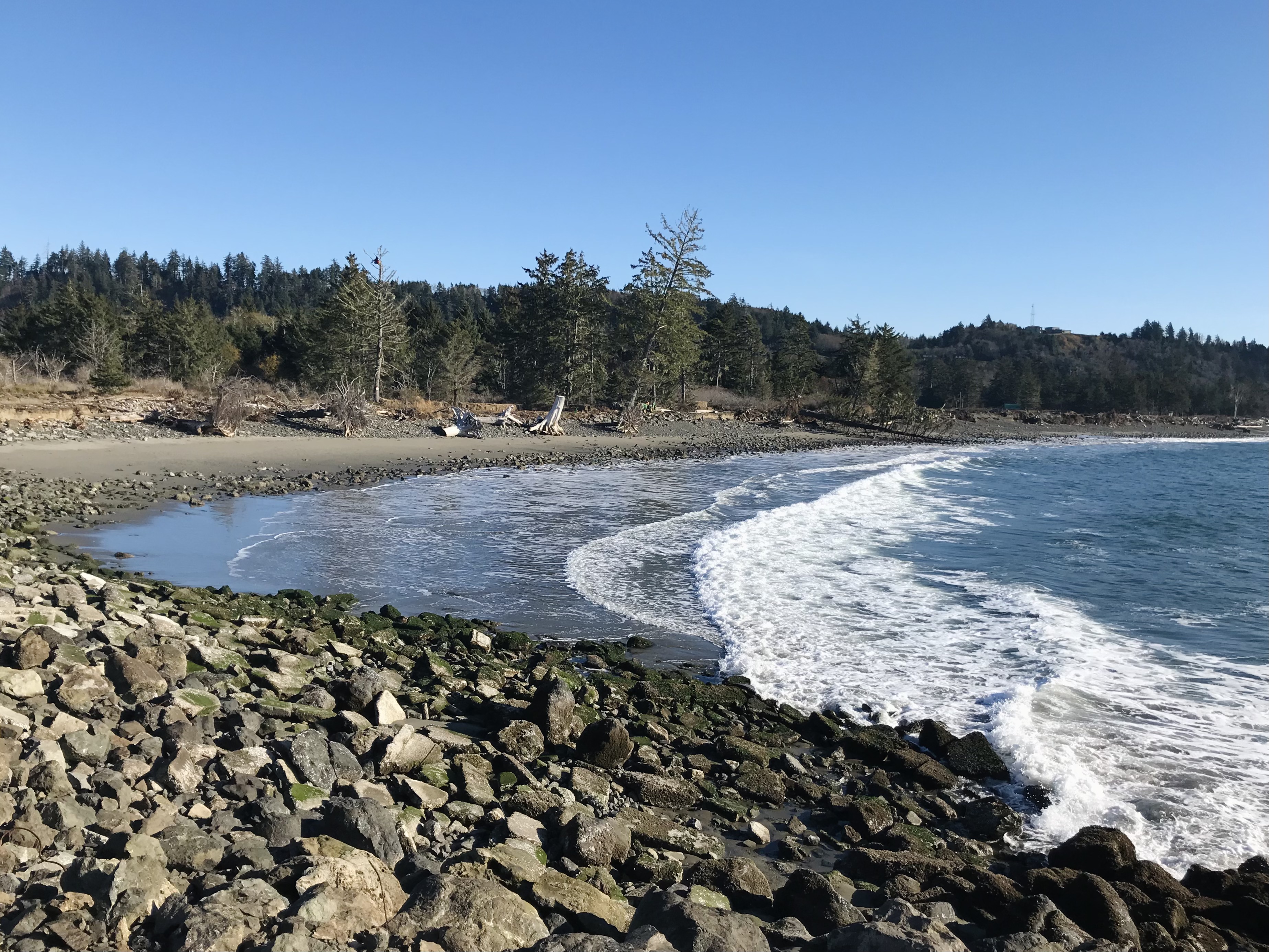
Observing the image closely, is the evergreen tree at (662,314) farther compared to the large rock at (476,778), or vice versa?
the evergreen tree at (662,314)

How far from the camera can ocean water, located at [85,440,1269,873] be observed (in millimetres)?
7641

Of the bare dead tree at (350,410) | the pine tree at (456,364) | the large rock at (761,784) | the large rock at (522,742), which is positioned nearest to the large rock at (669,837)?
the large rock at (761,784)

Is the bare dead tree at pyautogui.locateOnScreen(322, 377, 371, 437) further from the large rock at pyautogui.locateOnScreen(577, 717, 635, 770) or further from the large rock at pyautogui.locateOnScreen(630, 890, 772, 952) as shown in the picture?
the large rock at pyautogui.locateOnScreen(630, 890, 772, 952)

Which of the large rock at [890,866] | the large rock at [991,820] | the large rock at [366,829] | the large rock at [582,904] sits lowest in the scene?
the large rock at [991,820]

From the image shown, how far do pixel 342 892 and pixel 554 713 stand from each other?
3.16m

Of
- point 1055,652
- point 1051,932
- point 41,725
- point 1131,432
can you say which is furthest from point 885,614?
point 1131,432

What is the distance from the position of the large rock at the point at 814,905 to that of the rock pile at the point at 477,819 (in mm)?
15

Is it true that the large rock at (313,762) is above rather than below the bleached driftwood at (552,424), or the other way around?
below

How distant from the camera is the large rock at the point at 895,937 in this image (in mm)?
3701

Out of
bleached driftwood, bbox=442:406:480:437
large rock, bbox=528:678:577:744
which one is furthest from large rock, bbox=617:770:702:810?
bleached driftwood, bbox=442:406:480:437

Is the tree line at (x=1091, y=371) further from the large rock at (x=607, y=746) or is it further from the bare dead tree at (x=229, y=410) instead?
the large rock at (x=607, y=746)

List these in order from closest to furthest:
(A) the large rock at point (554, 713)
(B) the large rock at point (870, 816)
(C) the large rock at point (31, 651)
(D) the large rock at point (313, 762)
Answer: (D) the large rock at point (313, 762), (C) the large rock at point (31, 651), (B) the large rock at point (870, 816), (A) the large rock at point (554, 713)

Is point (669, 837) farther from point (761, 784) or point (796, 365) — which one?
point (796, 365)

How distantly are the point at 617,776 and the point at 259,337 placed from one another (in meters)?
58.3
